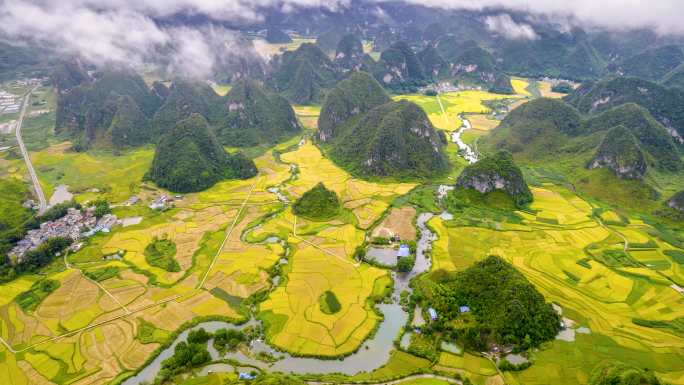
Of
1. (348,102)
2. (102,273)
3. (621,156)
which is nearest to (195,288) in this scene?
(102,273)

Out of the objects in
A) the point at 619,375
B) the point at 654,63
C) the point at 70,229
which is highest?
the point at 654,63

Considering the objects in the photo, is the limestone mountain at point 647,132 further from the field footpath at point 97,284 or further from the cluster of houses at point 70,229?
the cluster of houses at point 70,229

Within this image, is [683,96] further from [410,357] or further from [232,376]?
[232,376]

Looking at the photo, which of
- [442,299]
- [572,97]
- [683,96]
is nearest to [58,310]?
[442,299]

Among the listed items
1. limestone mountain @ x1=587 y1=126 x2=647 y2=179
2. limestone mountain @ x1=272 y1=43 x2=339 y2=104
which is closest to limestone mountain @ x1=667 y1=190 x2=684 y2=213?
limestone mountain @ x1=587 y1=126 x2=647 y2=179

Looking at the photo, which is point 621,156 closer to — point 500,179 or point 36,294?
point 500,179

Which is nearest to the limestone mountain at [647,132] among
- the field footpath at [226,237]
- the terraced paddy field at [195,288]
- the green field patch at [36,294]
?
the terraced paddy field at [195,288]

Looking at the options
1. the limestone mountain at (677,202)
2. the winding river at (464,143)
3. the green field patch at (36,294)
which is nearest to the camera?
the green field patch at (36,294)
